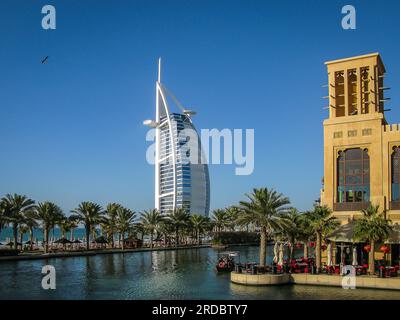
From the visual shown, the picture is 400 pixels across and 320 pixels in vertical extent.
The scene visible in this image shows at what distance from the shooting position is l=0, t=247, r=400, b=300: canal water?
1481 inches

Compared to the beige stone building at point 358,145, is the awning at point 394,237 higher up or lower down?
lower down

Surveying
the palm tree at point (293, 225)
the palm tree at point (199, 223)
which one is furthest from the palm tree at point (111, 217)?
the palm tree at point (293, 225)

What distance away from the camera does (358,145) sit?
51.3 m

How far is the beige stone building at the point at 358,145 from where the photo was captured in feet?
163

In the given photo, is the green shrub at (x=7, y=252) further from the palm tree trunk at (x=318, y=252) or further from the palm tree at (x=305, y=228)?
the palm tree trunk at (x=318, y=252)

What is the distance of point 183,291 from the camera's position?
40750mm

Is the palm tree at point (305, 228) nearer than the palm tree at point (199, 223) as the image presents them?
Yes

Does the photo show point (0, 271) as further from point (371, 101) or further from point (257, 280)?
point (371, 101)

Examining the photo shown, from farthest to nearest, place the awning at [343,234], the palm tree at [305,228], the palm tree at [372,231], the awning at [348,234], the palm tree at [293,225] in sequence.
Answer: the palm tree at [293,225] < the palm tree at [305,228] < the awning at [343,234] < the awning at [348,234] < the palm tree at [372,231]

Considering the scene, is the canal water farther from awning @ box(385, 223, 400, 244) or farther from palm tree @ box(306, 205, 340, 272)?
awning @ box(385, 223, 400, 244)

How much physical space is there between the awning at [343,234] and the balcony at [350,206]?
2.53m

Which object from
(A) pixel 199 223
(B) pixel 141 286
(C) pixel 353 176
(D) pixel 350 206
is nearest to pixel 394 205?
(D) pixel 350 206

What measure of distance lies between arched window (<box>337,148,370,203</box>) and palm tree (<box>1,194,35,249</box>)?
48175mm

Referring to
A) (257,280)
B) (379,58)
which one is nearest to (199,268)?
(257,280)
